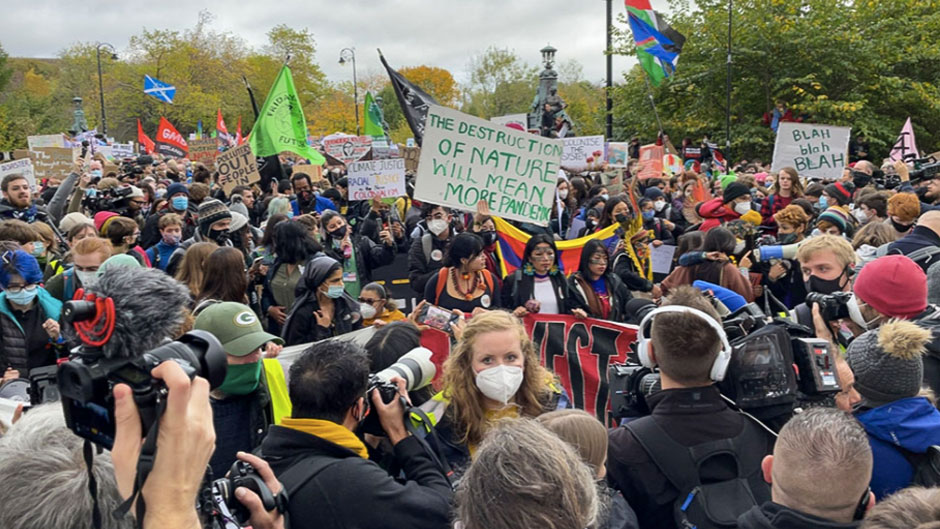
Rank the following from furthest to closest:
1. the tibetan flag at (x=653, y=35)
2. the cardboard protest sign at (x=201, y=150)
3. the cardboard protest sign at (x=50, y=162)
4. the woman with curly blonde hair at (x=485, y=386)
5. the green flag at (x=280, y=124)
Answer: the cardboard protest sign at (x=201, y=150), the tibetan flag at (x=653, y=35), the cardboard protest sign at (x=50, y=162), the green flag at (x=280, y=124), the woman with curly blonde hair at (x=485, y=386)

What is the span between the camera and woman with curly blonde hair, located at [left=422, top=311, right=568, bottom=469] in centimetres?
320

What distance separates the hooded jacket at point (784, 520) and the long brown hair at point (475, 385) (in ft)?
4.31

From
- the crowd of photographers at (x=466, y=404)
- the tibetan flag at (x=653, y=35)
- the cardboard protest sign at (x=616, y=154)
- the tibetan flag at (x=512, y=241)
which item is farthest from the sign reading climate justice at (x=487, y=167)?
the tibetan flag at (x=653, y=35)

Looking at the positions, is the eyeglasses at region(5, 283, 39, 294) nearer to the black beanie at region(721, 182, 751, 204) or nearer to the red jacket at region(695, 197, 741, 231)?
the red jacket at region(695, 197, 741, 231)

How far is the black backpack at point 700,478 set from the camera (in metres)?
2.54

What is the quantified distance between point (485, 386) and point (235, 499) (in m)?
1.35

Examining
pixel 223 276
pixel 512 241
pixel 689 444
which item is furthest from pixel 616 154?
pixel 689 444

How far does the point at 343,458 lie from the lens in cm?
254

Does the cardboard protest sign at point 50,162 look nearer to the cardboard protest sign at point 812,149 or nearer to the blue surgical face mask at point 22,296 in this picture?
the blue surgical face mask at point 22,296

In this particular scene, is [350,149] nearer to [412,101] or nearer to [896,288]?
[412,101]

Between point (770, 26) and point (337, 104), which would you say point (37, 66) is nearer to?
point (337, 104)

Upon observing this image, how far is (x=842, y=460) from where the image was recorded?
2066 mm

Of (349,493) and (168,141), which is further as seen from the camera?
(168,141)

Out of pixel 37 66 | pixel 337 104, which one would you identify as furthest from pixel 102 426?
pixel 37 66
